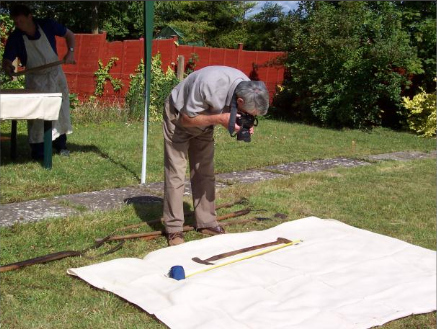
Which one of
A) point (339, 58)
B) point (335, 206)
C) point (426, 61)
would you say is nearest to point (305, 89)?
point (339, 58)

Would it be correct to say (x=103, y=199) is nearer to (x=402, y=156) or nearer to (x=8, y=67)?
(x=8, y=67)

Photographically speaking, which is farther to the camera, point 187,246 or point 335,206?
point 335,206

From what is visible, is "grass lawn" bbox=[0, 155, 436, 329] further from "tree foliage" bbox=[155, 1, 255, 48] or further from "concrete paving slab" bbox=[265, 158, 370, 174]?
"tree foliage" bbox=[155, 1, 255, 48]

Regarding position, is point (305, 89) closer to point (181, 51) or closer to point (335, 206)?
point (181, 51)

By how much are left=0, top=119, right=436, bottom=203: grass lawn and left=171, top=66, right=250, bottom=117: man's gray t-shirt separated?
2.27 m

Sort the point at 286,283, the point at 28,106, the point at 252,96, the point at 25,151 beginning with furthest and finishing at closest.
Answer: the point at 25,151, the point at 28,106, the point at 252,96, the point at 286,283

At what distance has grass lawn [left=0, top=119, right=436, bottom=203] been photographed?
21.3 ft

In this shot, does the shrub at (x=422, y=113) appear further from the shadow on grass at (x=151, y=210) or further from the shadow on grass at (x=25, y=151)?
the shadow on grass at (x=151, y=210)

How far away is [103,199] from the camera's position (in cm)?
593

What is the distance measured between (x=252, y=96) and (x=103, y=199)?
2.38 metres

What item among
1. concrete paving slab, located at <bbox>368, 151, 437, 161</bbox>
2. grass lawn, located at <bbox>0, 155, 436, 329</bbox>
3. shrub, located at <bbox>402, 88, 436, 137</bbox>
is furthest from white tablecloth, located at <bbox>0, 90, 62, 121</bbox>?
shrub, located at <bbox>402, 88, 436, 137</bbox>

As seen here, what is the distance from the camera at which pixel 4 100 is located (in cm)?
627

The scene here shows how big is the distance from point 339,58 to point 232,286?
1045 cm

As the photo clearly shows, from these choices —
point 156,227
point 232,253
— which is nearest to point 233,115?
point 232,253
